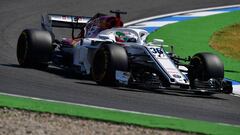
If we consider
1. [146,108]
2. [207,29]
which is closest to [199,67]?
[146,108]

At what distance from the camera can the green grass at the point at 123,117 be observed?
8883mm

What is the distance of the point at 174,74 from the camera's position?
1198cm

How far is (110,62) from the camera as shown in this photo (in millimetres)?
11992

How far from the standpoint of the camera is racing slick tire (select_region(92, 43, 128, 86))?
12.0 meters

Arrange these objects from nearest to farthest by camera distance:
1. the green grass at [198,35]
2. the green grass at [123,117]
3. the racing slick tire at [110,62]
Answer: the green grass at [123,117]
the racing slick tire at [110,62]
the green grass at [198,35]

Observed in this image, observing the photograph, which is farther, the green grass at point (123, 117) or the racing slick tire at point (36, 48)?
the racing slick tire at point (36, 48)

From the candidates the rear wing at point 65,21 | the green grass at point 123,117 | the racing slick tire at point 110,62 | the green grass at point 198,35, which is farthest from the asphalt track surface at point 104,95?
the green grass at point 198,35

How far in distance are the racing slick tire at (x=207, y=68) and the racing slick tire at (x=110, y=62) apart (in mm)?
1307

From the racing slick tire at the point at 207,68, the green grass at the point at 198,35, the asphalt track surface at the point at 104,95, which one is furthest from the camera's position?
the green grass at the point at 198,35

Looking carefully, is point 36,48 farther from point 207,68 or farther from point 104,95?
point 207,68

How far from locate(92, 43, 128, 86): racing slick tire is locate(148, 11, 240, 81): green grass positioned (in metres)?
3.34

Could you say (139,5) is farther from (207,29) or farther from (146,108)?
(146,108)

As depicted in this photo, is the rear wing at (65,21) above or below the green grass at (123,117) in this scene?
above

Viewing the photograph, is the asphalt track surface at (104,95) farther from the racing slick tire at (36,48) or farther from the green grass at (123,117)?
the green grass at (123,117)
